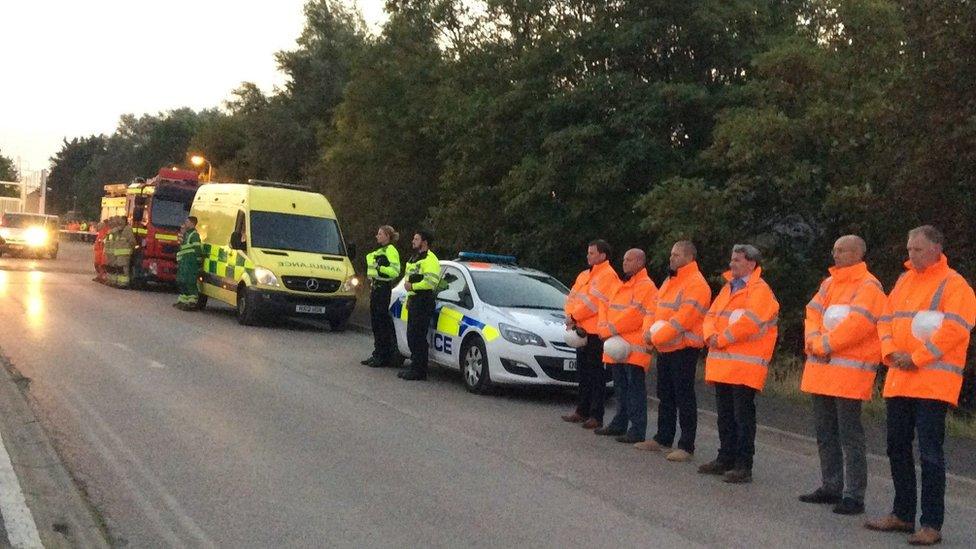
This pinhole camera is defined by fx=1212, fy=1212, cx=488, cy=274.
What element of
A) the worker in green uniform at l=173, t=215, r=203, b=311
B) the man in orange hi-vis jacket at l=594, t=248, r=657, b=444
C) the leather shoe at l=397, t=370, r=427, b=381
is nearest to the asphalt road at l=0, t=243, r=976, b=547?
the leather shoe at l=397, t=370, r=427, b=381

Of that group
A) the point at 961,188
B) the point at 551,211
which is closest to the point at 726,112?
the point at 551,211

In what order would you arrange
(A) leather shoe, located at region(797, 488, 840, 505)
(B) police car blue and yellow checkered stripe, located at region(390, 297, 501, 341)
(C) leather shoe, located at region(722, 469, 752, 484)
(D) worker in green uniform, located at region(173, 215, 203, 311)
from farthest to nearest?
(D) worker in green uniform, located at region(173, 215, 203, 311) < (B) police car blue and yellow checkered stripe, located at region(390, 297, 501, 341) < (C) leather shoe, located at region(722, 469, 752, 484) < (A) leather shoe, located at region(797, 488, 840, 505)

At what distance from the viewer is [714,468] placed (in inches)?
366

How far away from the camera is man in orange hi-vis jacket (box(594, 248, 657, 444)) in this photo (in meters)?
10.6

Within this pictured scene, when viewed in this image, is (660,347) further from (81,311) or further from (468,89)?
(468,89)

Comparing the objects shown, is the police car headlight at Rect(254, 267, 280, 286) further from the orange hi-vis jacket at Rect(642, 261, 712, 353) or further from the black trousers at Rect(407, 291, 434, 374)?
the orange hi-vis jacket at Rect(642, 261, 712, 353)

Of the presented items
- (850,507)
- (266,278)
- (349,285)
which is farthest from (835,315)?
(349,285)

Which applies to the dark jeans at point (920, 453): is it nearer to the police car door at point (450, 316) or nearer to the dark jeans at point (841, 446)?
the dark jeans at point (841, 446)

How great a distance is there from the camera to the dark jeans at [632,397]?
34.8 ft

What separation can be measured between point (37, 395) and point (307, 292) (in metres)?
9.10

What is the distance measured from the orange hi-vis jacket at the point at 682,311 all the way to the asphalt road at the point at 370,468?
0.99 metres

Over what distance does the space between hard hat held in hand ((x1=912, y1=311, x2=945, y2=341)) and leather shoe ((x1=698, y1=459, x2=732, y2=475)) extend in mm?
2467

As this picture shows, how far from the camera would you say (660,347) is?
9930 millimetres

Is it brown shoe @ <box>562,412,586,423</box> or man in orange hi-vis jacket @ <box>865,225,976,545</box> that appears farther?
brown shoe @ <box>562,412,586,423</box>
